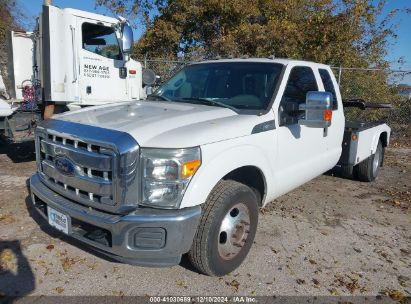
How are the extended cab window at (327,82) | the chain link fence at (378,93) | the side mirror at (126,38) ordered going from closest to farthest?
the extended cab window at (327,82) < the side mirror at (126,38) < the chain link fence at (378,93)

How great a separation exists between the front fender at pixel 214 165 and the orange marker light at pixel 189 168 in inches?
1.5

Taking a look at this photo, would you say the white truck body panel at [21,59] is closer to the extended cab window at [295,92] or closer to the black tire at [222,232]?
the extended cab window at [295,92]

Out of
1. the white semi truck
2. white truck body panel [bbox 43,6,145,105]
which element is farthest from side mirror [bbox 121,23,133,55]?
white truck body panel [bbox 43,6,145,105]

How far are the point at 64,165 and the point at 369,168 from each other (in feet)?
18.1

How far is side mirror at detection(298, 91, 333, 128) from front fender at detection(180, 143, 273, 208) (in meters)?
0.75

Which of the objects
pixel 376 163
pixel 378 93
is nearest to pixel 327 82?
pixel 376 163

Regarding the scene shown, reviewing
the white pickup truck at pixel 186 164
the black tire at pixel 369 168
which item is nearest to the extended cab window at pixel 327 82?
the white pickup truck at pixel 186 164

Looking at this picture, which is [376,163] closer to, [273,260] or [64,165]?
[273,260]

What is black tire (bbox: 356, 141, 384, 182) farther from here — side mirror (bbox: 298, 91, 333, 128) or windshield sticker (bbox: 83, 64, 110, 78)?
windshield sticker (bbox: 83, 64, 110, 78)

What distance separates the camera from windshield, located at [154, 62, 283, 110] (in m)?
4.11

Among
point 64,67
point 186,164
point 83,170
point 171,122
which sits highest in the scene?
point 64,67

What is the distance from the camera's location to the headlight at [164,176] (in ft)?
9.33

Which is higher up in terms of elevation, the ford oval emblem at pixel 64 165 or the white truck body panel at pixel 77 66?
the white truck body panel at pixel 77 66

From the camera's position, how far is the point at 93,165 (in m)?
2.95
